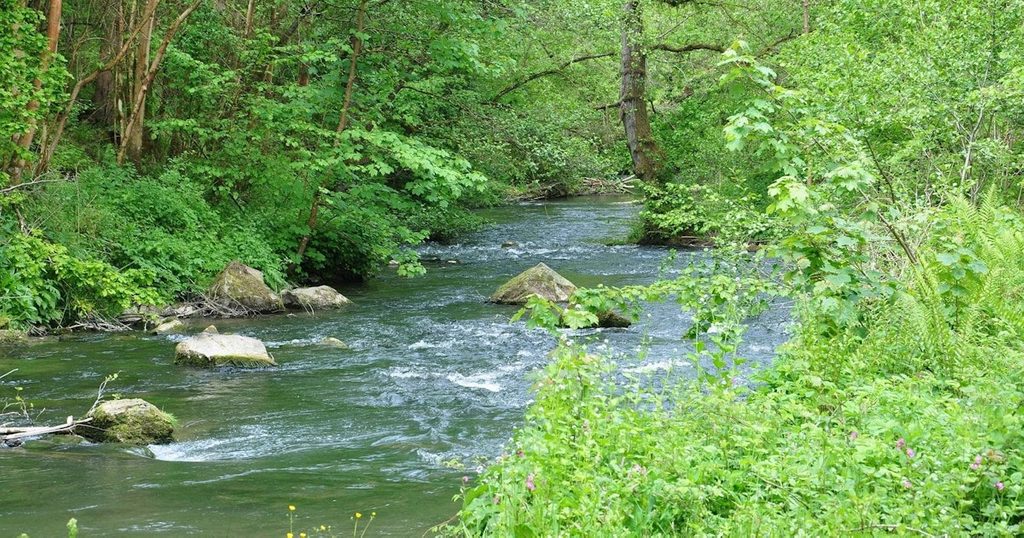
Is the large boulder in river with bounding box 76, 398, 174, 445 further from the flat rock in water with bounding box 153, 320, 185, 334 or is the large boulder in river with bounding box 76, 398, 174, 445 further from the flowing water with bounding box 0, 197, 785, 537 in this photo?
the flat rock in water with bounding box 153, 320, 185, 334

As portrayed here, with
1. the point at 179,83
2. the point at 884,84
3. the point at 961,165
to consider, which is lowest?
the point at 961,165

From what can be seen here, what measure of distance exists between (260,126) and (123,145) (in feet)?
8.33

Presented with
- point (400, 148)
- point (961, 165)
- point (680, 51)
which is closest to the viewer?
point (961, 165)

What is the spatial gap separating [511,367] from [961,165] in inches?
225

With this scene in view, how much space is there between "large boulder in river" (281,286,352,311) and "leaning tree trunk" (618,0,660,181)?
10.2 metres

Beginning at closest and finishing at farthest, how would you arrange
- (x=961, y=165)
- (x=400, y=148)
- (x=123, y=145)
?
(x=961, y=165), (x=400, y=148), (x=123, y=145)

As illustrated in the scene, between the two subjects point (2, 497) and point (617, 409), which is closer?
point (617, 409)

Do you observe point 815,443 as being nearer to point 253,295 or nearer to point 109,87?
point 253,295

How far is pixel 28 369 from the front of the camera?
37.1 ft

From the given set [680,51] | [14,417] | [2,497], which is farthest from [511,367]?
[680,51]

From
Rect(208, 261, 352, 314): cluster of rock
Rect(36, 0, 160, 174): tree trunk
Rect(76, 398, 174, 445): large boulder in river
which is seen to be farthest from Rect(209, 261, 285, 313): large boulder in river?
Rect(76, 398, 174, 445): large boulder in river

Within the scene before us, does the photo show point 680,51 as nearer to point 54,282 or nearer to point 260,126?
point 260,126

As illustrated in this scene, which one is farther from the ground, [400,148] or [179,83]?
[179,83]

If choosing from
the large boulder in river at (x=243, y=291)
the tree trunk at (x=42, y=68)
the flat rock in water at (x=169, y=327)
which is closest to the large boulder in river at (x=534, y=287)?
the large boulder in river at (x=243, y=291)
